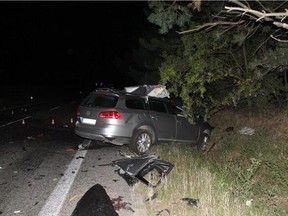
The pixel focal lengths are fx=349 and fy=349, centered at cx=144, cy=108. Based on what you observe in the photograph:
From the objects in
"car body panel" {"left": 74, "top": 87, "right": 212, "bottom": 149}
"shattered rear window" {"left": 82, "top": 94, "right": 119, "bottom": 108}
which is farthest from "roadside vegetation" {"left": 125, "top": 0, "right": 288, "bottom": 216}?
"shattered rear window" {"left": 82, "top": 94, "right": 119, "bottom": 108}

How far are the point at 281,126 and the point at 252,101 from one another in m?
3.09

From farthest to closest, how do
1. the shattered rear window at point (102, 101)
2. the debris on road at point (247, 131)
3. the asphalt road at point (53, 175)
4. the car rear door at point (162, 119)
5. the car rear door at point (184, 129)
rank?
1. the debris on road at point (247, 131)
2. the car rear door at point (184, 129)
3. the car rear door at point (162, 119)
4. the shattered rear window at point (102, 101)
5. the asphalt road at point (53, 175)

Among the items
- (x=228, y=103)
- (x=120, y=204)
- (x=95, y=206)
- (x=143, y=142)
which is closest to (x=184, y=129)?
(x=143, y=142)

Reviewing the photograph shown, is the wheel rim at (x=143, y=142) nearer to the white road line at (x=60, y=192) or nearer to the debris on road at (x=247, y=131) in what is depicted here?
the white road line at (x=60, y=192)

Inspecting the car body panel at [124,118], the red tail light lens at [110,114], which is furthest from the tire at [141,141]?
the red tail light lens at [110,114]

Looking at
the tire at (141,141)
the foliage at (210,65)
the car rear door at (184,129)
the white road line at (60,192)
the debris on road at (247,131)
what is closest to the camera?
the white road line at (60,192)

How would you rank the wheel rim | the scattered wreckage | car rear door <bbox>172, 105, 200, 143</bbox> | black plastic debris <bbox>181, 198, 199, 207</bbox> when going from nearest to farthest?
1. black plastic debris <bbox>181, 198, 199, 207</bbox>
2. the scattered wreckage
3. the wheel rim
4. car rear door <bbox>172, 105, 200, 143</bbox>

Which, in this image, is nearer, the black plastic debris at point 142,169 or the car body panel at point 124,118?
the black plastic debris at point 142,169

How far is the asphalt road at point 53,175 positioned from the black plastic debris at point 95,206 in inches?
10.2

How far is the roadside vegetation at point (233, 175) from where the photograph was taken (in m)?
5.41

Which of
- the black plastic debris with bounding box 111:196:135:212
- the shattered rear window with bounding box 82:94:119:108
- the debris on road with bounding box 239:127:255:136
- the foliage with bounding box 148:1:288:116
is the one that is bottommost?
the black plastic debris with bounding box 111:196:135:212

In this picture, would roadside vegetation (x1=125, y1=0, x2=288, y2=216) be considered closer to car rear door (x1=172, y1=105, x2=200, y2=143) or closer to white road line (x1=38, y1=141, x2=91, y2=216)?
car rear door (x1=172, y1=105, x2=200, y2=143)

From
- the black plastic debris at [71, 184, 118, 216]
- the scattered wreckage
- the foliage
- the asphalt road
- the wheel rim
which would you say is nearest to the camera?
the black plastic debris at [71, 184, 118, 216]

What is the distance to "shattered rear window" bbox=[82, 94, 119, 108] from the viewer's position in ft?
31.1
